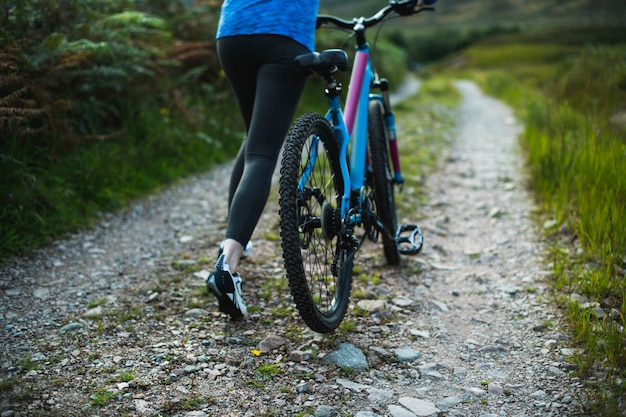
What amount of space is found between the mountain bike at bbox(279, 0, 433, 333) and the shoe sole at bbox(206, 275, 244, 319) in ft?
1.43

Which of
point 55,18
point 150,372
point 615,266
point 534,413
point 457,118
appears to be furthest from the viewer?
point 457,118

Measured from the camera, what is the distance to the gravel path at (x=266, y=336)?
231cm

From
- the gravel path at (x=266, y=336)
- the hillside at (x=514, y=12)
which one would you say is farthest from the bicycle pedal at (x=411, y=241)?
the hillside at (x=514, y=12)

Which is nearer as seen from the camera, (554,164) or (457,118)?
(554,164)

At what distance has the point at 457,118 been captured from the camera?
12906mm

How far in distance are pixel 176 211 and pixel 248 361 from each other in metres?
2.70

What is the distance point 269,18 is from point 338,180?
967 mm

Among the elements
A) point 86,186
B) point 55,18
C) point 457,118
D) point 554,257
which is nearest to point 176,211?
point 86,186

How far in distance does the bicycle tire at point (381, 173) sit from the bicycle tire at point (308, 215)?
Answer: 566 millimetres

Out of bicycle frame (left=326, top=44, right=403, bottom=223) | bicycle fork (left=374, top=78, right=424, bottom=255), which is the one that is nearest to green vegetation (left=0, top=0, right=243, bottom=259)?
bicycle frame (left=326, top=44, right=403, bottom=223)

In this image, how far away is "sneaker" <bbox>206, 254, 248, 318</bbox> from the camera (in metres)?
2.67

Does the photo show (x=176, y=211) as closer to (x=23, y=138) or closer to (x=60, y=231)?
(x=60, y=231)

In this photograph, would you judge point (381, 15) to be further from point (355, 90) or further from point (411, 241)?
point (411, 241)

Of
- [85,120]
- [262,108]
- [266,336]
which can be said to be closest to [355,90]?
[262,108]
